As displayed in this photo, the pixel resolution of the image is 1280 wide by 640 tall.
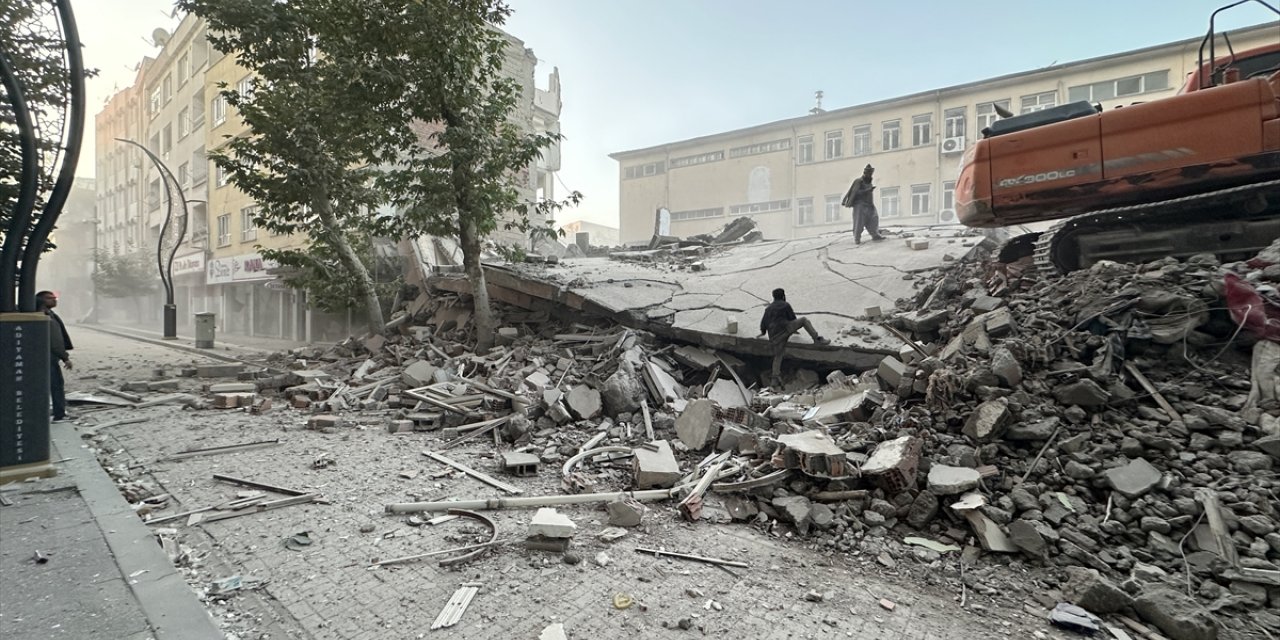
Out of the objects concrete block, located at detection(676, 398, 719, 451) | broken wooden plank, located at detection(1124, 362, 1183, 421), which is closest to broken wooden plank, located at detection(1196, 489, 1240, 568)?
broken wooden plank, located at detection(1124, 362, 1183, 421)

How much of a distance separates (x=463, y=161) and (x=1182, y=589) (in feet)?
33.1

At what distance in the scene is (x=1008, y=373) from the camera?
4891 millimetres

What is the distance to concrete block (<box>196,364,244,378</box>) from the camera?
446 inches

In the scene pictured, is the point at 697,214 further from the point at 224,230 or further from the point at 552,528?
the point at 552,528

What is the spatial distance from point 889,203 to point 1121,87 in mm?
10921

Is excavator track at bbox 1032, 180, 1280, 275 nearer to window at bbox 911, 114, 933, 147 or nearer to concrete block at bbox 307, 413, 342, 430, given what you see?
concrete block at bbox 307, 413, 342, 430

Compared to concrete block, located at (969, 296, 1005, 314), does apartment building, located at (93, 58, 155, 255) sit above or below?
above

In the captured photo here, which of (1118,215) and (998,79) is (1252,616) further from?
(998,79)

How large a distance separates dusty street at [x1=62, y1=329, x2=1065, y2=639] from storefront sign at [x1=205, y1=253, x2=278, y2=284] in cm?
2171

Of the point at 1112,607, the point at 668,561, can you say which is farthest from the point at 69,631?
the point at 1112,607

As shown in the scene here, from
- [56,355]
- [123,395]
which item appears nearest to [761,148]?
[123,395]

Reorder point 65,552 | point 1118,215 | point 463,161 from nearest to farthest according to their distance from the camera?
point 65,552 → point 1118,215 → point 463,161

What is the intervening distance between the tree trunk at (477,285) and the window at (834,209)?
2691 centimetres

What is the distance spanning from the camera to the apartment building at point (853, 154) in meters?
25.2
